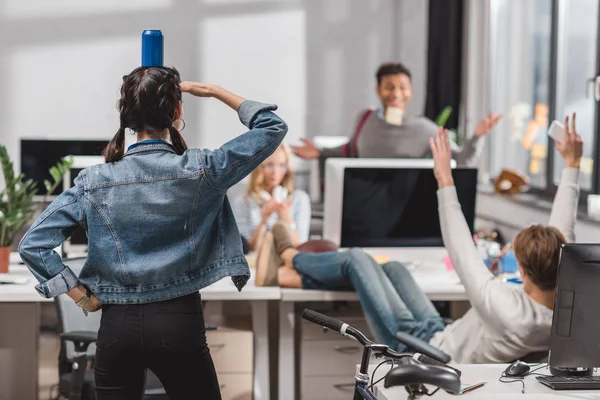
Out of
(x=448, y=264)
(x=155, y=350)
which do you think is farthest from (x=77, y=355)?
(x=448, y=264)

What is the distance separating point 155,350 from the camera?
2.20 meters

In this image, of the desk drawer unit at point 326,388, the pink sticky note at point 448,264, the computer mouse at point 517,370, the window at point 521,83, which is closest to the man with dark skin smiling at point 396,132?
the window at point 521,83

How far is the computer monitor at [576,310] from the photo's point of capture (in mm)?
2164

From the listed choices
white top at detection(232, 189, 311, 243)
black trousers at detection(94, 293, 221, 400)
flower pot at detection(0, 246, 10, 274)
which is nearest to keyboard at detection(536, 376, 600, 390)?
black trousers at detection(94, 293, 221, 400)

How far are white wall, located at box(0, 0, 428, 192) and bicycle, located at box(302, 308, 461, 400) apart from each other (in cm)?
559

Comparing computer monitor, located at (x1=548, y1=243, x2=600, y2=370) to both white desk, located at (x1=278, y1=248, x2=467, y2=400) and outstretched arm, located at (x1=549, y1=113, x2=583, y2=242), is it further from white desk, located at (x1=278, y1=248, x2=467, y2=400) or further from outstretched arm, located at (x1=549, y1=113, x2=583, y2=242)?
white desk, located at (x1=278, y1=248, x2=467, y2=400)

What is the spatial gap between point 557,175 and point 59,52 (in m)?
4.14

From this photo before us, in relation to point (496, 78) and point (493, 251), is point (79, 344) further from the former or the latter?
point (496, 78)

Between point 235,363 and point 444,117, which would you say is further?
point 444,117

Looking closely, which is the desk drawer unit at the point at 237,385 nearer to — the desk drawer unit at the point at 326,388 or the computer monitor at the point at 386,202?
the desk drawer unit at the point at 326,388

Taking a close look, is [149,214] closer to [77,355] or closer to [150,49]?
[150,49]

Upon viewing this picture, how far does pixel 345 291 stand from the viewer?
360 centimetres

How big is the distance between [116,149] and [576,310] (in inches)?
46.1

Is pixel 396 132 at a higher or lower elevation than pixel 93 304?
higher
